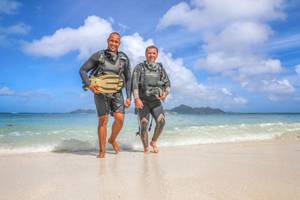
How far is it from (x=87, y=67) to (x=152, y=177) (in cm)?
263

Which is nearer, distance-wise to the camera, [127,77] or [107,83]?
[107,83]

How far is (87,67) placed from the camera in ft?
17.8

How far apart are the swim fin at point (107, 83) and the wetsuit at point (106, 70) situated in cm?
8

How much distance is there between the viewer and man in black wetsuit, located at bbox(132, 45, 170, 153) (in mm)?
5930

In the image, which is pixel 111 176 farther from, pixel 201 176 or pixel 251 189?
pixel 251 189

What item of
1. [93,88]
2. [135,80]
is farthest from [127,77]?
[93,88]

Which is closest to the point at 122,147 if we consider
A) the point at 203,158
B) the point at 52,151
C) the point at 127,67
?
the point at 52,151

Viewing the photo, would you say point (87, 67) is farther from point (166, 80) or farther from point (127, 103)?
point (166, 80)

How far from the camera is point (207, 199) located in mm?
2660

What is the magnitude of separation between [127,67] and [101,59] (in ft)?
1.77

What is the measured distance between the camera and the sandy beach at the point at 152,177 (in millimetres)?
2855

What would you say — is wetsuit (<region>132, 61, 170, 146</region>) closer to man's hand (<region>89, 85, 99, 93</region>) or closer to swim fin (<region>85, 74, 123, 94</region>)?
swim fin (<region>85, 74, 123, 94</region>)

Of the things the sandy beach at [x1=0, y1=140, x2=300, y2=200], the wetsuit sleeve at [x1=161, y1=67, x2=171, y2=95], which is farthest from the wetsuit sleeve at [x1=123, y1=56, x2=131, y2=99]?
the sandy beach at [x1=0, y1=140, x2=300, y2=200]

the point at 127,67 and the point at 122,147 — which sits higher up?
the point at 127,67
